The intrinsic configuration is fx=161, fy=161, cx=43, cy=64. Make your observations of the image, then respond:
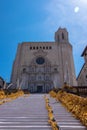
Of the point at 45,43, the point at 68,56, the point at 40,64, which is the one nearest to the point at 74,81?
the point at 68,56

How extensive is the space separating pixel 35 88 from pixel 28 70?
20.0 feet

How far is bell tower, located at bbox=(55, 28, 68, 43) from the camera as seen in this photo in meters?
58.4

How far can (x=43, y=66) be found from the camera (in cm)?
5138

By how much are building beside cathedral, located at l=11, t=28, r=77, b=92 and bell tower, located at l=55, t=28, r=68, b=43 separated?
5.53 feet

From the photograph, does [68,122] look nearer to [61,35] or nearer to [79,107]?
[79,107]

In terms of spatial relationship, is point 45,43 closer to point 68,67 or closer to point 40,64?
point 40,64

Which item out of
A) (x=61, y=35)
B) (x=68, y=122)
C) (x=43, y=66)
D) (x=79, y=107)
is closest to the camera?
(x=68, y=122)

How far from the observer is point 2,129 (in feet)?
15.5

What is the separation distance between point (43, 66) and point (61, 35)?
15.2m

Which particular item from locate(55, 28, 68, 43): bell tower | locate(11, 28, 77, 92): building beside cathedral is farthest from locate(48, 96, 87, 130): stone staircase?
locate(55, 28, 68, 43): bell tower

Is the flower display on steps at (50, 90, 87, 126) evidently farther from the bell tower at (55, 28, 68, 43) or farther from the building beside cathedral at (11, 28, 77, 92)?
the bell tower at (55, 28, 68, 43)

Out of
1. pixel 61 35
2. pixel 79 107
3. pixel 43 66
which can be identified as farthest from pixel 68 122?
pixel 61 35

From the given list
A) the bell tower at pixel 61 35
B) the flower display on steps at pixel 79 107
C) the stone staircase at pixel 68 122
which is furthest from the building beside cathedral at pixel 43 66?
the stone staircase at pixel 68 122

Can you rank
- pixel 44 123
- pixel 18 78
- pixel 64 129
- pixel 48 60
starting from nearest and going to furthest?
pixel 64 129, pixel 44 123, pixel 18 78, pixel 48 60
